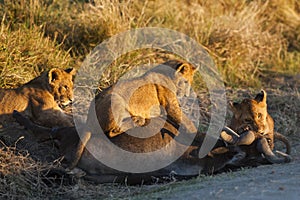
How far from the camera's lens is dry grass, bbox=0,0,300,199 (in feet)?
30.3

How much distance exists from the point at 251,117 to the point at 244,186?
2036 millimetres

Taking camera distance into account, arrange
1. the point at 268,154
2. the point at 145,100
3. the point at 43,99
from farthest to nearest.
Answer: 1. the point at 43,99
2. the point at 145,100
3. the point at 268,154

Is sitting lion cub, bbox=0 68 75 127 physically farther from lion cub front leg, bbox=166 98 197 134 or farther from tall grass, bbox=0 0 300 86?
lion cub front leg, bbox=166 98 197 134

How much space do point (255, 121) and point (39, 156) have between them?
2.46 m

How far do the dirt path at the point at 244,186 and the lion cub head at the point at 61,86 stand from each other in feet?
7.59

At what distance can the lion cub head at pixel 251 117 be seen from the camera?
7.70 metres

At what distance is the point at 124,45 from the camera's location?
10406mm

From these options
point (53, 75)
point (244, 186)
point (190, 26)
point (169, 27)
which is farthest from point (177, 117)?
point (190, 26)

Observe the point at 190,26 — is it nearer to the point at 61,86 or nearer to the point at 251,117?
the point at 61,86

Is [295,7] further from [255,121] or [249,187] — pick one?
[249,187]

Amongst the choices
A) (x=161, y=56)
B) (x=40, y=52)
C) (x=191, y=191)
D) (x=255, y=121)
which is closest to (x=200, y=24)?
(x=161, y=56)

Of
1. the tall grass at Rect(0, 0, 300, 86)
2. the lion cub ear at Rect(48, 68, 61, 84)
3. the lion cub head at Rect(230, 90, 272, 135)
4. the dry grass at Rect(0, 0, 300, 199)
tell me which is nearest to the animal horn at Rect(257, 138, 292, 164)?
the lion cub head at Rect(230, 90, 272, 135)

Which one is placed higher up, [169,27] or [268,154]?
[169,27]

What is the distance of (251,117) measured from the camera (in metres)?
7.76
